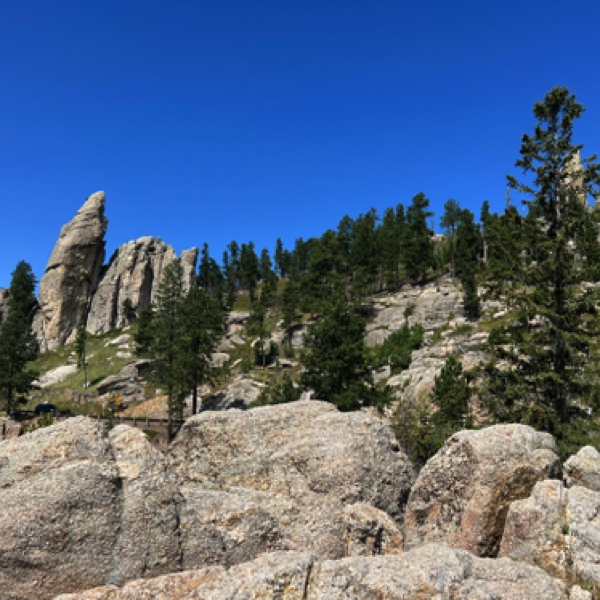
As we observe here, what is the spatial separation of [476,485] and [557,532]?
1.82 m

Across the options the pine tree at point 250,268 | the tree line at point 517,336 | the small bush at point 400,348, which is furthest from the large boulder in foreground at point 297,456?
the pine tree at point 250,268

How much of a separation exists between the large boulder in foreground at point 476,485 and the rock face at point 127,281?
362 feet

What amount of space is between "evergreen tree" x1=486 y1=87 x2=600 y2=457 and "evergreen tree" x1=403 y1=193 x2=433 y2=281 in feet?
233

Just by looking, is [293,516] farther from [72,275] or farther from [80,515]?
[72,275]

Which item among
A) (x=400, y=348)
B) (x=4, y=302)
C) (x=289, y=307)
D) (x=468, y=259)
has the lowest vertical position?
(x=400, y=348)

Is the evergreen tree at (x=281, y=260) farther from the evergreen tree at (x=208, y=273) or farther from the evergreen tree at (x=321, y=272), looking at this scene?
the evergreen tree at (x=321, y=272)

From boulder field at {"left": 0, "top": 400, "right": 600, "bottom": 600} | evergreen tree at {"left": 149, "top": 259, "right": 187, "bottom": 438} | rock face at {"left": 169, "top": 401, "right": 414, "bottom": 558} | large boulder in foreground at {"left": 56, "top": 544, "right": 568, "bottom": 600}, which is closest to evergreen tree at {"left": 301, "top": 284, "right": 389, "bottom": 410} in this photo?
evergreen tree at {"left": 149, "top": 259, "right": 187, "bottom": 438}

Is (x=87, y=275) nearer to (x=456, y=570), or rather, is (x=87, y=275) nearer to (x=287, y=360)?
(x=287, y=360)

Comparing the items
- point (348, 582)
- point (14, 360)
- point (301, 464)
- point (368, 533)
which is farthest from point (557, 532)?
point (14, 360)

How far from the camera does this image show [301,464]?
438 inches

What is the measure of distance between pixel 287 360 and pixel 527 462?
6334cm

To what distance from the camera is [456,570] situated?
6852mm

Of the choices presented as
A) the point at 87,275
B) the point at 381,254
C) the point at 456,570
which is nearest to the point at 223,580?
the point at 456,570

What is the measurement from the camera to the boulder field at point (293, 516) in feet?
21.0
